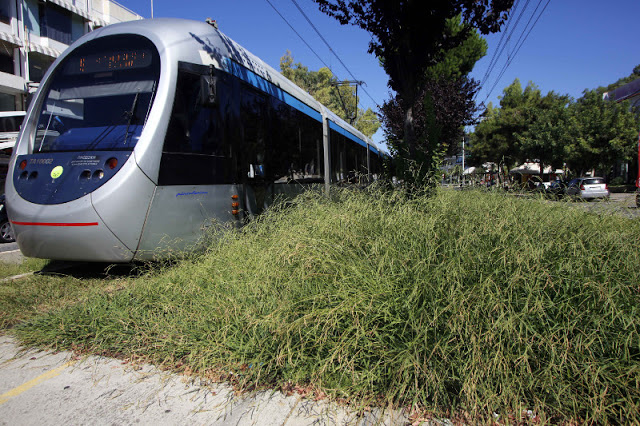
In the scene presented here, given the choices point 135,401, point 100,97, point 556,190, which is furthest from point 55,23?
point 556,190

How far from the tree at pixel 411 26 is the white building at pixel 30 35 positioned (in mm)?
18388

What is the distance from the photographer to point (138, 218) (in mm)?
4734

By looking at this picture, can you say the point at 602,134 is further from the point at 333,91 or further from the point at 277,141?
the point at 333,91

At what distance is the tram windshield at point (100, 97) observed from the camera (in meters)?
4.99

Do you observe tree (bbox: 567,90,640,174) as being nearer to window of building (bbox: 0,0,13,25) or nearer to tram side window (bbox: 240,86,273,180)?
tram side window (bbox: 240,86,273,180)

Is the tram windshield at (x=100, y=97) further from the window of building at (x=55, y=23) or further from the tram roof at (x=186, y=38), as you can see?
the window of building at (x=55, y=23)

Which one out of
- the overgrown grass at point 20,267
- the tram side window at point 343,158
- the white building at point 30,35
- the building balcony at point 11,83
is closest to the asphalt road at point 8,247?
the overgrown grass at point 20,267

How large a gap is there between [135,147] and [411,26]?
221 inches

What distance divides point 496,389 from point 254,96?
5674 mm

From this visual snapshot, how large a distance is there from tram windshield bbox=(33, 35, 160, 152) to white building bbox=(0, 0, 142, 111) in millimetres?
17271

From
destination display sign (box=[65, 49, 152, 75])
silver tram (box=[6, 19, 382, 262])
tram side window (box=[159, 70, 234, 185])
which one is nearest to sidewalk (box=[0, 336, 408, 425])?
silver tram (box=[6, 19, 382, 262])

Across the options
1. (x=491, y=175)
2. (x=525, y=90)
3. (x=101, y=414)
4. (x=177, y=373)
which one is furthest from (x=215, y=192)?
(x=525, y=90)

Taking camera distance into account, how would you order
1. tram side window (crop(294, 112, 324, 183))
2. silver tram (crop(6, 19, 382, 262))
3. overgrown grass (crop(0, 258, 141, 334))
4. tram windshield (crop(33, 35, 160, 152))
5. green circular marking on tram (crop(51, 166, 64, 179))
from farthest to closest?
tram side window (crop(294, 112, 324, 183)) < tram windshield (crop(33, 35, 160, 152)) < green circular marking on tram (crop(51, 166, 64, 179)) < silver tram (crop(6, 19, 382, 262)) < overgrown grass (crop(0, 258, 141, 334))

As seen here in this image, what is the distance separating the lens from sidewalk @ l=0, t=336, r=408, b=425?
244 cm
